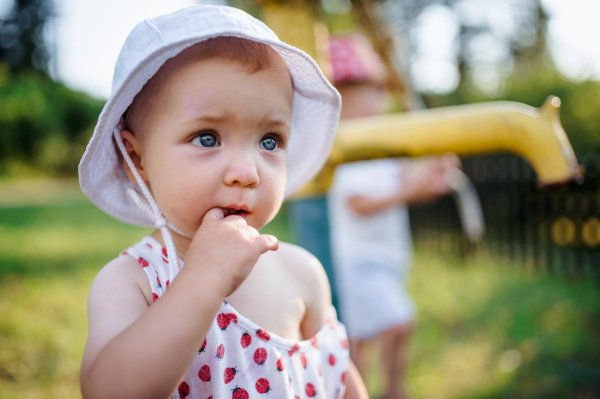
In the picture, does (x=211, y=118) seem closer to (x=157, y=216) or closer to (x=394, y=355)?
(x=157, y=216)

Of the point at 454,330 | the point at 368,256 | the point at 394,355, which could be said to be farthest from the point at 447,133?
the point at 454,330

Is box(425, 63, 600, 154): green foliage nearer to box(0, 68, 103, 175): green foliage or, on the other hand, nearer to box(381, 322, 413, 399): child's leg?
box(381, 322, 413, 399): child's leg

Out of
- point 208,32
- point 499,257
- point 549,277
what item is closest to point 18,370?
point 208,32

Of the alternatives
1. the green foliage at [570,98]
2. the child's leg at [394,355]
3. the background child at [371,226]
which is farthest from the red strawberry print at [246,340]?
the green foliage at [570,98]

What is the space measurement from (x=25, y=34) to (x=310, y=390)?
894 inches

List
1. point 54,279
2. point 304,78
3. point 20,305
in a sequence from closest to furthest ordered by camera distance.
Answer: point 304,78 < point 20,305 < point 54,279

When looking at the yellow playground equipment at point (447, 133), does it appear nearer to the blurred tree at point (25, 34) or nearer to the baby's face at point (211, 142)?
the baby's face at point (211, 142)

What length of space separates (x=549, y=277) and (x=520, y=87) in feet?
13.5

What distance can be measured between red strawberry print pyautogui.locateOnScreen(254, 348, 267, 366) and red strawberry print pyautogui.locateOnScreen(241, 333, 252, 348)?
2 cm

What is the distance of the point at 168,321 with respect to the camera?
71cm

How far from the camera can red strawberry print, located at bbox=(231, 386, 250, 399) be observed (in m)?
0.91

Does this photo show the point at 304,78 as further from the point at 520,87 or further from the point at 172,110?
the point at 520,87

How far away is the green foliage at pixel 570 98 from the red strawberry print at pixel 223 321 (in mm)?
7419

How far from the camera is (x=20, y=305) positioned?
13.3 ft
